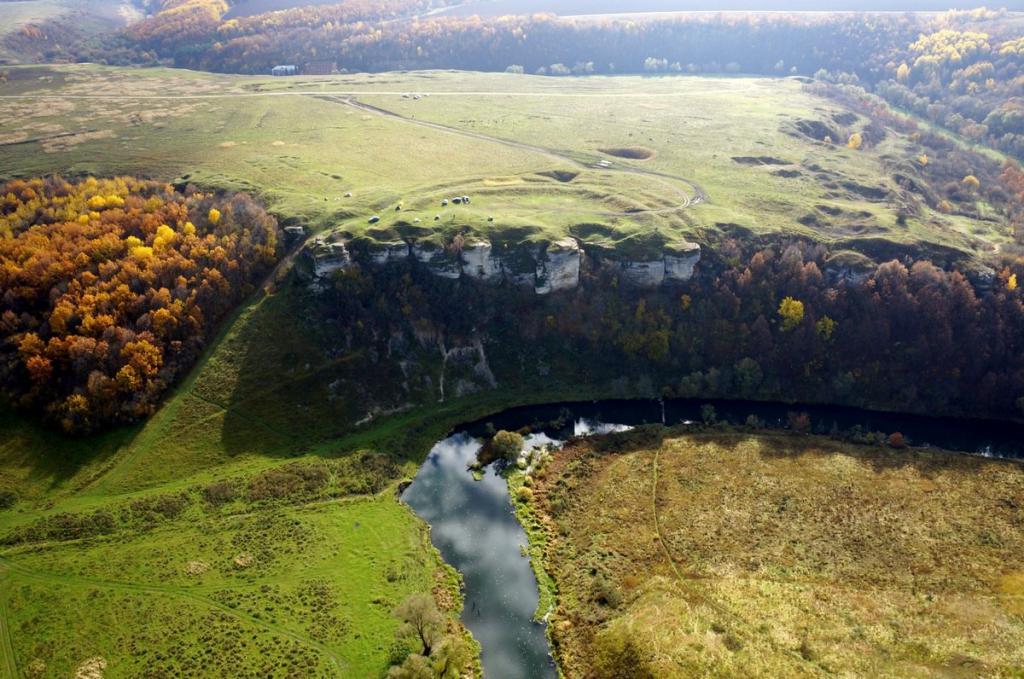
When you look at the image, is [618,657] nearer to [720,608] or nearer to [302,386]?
[720,608]

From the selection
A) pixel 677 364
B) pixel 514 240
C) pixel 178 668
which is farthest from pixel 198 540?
pixel 677 364

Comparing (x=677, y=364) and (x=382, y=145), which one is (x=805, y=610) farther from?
(x=382, y=145)

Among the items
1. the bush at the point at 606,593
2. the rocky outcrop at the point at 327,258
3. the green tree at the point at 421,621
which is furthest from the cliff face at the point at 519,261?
the green tree at the point at 421,621

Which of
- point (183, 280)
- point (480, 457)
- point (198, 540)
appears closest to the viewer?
point (198, 540)

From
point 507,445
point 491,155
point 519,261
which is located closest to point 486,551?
point 507,445

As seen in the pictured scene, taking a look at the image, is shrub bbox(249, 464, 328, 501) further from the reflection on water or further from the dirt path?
the dirt path

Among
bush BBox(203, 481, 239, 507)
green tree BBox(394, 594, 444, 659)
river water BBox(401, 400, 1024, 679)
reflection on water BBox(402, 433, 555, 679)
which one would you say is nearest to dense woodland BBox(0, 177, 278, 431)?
bush BBox(203, 481, 239, 507)
